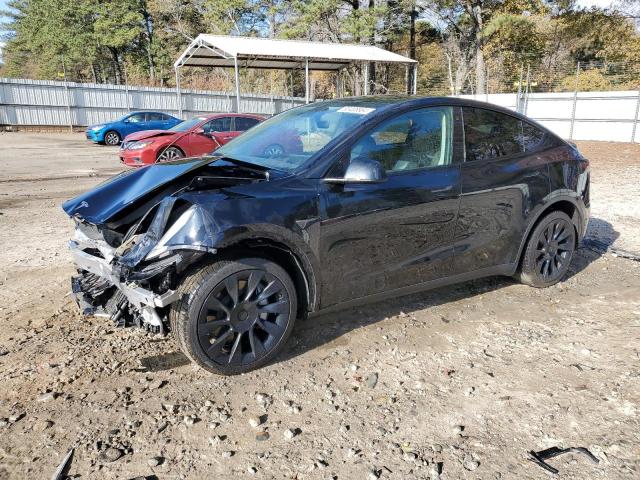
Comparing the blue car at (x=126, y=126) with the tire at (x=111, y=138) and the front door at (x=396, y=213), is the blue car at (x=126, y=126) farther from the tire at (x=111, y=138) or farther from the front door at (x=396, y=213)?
the front door at (x=396, y=213)

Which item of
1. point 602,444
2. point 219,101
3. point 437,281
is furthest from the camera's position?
→ point 219,101

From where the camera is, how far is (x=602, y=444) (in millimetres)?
2650

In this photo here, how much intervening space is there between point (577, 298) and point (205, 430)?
351 centimetres

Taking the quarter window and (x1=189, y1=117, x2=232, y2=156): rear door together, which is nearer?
the quarter window

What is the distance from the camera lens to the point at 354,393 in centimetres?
309

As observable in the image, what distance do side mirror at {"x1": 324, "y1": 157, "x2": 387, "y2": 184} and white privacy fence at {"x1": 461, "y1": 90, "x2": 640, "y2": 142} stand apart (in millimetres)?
20505

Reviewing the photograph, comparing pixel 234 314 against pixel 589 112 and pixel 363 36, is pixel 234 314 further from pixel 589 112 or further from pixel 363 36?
pixel 363 36

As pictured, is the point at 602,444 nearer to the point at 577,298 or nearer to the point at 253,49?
the point at 577,298

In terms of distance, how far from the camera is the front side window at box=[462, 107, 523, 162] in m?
4.10

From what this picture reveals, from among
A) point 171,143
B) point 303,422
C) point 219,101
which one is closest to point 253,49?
point 171,143

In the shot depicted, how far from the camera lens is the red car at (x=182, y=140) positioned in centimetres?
1232

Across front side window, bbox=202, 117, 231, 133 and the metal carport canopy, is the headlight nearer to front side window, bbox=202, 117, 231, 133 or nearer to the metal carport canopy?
front side window, bbox=202, 117, 231, 133

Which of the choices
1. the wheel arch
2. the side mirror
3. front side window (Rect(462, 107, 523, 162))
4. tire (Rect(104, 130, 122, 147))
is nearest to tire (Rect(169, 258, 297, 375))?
the side mirror

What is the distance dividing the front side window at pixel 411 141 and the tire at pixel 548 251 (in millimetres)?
1292
